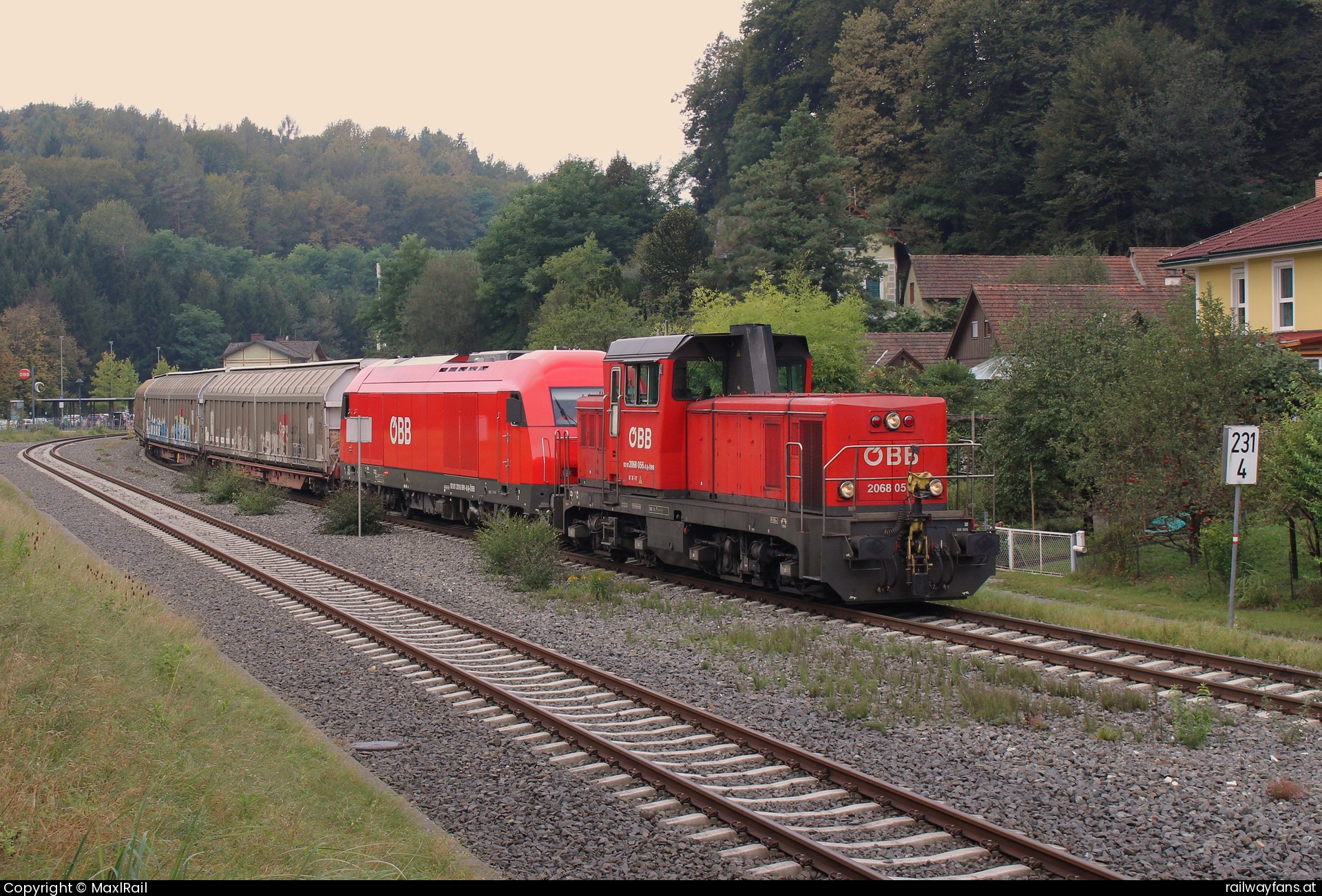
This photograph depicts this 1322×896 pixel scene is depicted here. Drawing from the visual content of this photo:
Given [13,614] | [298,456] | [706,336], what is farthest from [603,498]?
[298,456]

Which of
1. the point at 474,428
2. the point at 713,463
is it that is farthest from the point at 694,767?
the point at 474,428

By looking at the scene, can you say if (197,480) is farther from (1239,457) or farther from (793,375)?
(1239,457)

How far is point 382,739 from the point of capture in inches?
375

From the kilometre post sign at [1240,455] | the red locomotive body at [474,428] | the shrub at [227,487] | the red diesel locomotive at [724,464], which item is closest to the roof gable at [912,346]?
the red locomotive body at [474,428]

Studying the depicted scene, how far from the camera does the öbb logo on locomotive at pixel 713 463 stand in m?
14.2

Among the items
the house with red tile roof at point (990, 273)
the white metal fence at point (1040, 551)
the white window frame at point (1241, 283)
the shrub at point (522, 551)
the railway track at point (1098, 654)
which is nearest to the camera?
the railway track at point (1098, 654)

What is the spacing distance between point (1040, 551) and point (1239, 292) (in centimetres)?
1411

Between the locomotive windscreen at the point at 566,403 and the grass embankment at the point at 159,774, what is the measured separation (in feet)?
36.0

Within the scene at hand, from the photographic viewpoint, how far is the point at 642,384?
17.4 meters

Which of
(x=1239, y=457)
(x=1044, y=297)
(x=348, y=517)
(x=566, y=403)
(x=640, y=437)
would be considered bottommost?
(x=348, y=517)

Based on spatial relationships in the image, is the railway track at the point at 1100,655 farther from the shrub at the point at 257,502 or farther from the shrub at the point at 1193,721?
the shrub at the point at 257,502

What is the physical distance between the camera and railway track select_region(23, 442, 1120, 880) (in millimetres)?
6578

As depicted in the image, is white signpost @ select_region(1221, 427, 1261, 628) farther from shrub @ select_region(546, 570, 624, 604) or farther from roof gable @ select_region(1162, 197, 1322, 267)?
roof gable @ select_region(1162, 197, 1322, 267)

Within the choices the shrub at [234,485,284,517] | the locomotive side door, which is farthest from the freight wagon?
the locomotive side door
